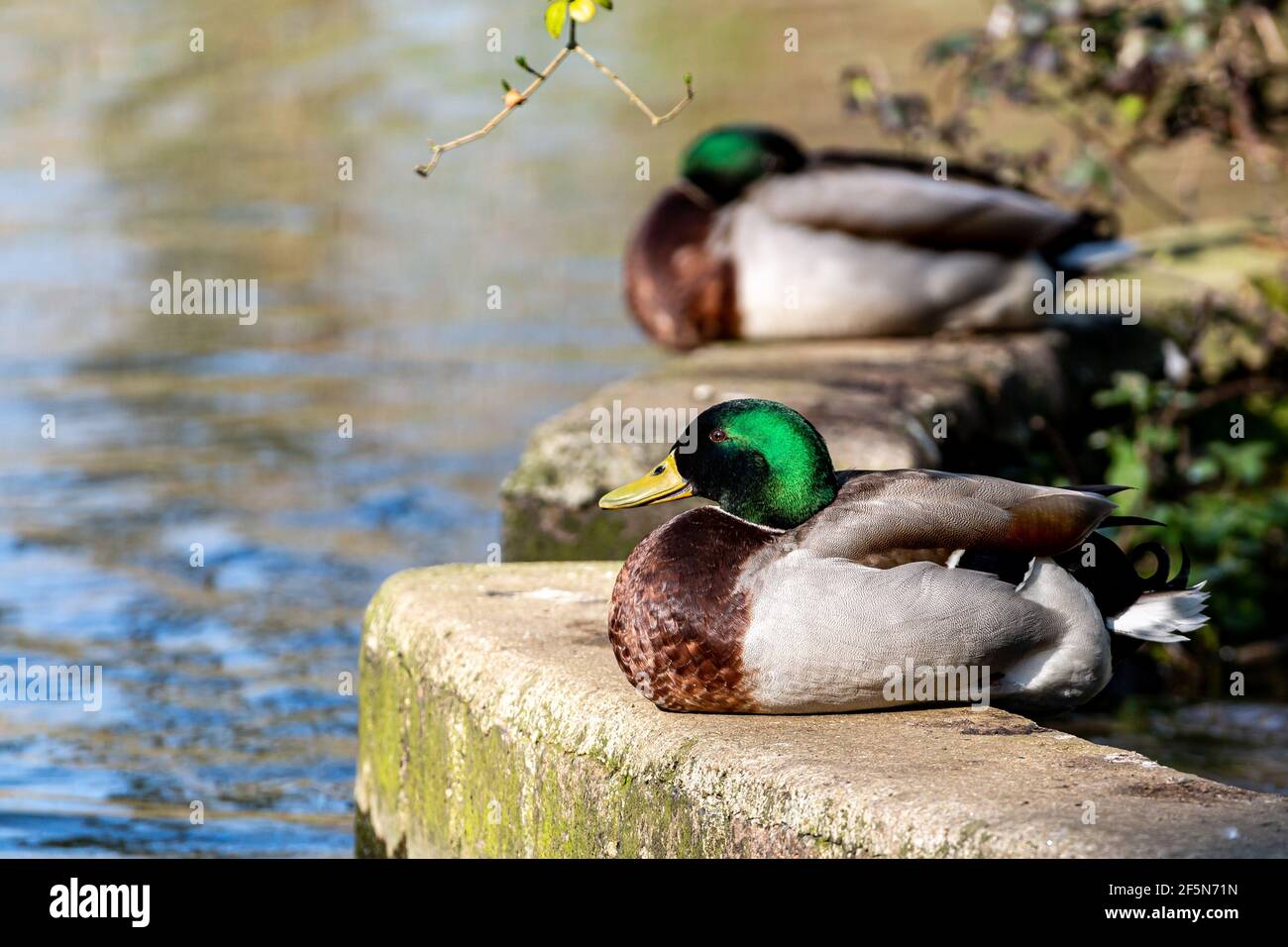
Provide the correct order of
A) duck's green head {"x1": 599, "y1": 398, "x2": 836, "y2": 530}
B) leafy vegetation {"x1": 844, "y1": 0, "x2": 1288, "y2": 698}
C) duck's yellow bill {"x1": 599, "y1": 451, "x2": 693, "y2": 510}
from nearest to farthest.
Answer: duck's green head {"x1": 599, "y1": 398, "x2": 836, "y2": 530}, duck's yellow bill {"x1": 599, "y1": 451, "x2": 693, "y2": 510}, leafy vegetation {"x1": 844, "y1": 0, "x2": 1288, "y2": 698}

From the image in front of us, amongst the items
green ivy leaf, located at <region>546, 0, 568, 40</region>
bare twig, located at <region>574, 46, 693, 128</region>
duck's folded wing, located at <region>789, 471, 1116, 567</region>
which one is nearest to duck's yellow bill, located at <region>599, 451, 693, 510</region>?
duck's folded wing, located at <region>789, 471, 1116, 567</region>

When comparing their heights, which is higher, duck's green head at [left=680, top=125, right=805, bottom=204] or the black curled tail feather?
duck's green head at [left=680, top=125, right=805, bottom=204]

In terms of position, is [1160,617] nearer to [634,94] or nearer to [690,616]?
[690,616]

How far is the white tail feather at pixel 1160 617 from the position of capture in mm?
3225

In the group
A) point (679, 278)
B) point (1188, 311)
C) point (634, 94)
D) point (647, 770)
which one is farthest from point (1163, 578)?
point (1188, 311)

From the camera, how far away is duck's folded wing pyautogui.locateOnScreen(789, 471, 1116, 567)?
3.03 metres

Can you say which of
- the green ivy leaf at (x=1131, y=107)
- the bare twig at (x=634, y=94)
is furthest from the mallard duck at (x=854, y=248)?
the bare twig at (x=634, y=94)

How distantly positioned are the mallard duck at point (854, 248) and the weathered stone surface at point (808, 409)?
11 cm

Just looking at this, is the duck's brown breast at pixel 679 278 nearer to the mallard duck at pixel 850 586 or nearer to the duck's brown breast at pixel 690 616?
the mallard duck at pixel 850 586

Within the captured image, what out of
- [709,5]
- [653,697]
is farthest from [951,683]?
[709,5]

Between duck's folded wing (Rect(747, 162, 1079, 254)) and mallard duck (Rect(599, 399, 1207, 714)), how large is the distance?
2.42 meters

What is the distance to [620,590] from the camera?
10.3 feet

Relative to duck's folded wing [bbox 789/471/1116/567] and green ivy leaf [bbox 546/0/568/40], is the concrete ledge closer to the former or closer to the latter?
duck's folded wing [bbox 789/471/1116/567]

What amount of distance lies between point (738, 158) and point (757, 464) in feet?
9.50
